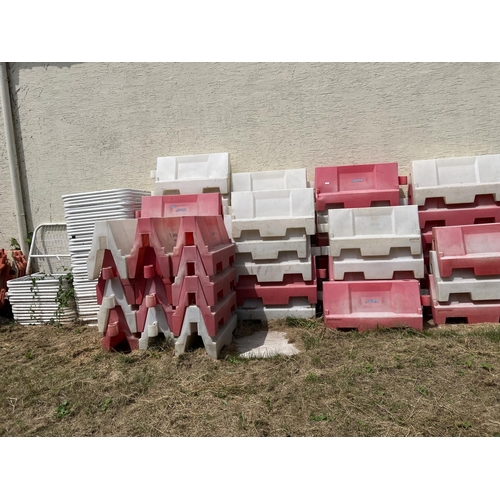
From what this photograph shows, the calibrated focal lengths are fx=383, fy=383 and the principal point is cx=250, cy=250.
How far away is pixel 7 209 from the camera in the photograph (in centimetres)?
730

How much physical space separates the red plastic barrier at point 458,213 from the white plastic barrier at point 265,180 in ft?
6.25

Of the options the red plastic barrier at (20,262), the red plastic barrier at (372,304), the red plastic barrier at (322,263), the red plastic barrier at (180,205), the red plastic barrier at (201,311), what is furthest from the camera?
the red plastic barrier at (20,262)

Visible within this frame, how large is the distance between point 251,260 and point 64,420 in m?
3.03

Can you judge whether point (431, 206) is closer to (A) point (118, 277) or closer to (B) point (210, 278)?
(B) point (210, 278)

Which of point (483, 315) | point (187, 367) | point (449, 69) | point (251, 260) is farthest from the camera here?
Result: point (449, 69)

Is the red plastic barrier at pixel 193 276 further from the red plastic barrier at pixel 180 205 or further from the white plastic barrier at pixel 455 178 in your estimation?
the white plastic barrier at pixel 455 178

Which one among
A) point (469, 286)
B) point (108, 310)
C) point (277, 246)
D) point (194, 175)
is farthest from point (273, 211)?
point (469, 286)

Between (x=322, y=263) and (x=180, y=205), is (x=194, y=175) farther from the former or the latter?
(x=322, y=263)

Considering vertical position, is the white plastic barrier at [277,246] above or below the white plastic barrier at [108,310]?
above

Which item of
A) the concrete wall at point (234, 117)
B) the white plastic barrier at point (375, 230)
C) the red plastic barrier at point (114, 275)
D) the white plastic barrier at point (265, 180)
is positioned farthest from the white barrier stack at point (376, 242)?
the red plastic barrier at point (114, 275)

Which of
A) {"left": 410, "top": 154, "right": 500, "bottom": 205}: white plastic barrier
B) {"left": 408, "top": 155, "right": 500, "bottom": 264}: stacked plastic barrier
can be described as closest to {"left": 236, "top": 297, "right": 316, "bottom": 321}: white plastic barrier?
{"left": 408, "top": 155, "right": 500, "bottom": 264}: stacked plastic barrier

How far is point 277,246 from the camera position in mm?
5297

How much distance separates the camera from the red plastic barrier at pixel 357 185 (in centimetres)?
554

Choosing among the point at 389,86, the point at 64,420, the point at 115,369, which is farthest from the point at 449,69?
the point at 64,420
